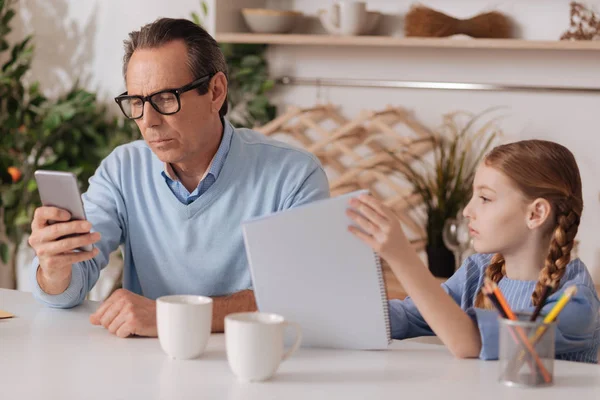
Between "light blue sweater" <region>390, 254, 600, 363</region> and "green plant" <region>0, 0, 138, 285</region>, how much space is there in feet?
6.13

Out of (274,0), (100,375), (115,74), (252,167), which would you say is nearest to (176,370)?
(100,375)

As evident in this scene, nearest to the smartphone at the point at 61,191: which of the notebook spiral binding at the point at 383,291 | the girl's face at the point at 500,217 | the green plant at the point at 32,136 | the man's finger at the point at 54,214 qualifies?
the man's finger at the point at 54,214

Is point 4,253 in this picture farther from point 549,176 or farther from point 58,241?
point 549,176

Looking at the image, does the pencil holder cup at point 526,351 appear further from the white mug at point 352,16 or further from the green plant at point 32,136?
the green plant at point 32,136

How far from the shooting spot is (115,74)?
345 centimetres

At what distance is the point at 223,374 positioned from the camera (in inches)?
52.8

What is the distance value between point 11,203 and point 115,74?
610 millimetres

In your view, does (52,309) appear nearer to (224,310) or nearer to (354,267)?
(224,310)

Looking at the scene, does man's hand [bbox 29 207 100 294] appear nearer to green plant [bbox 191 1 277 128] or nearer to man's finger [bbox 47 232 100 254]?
man's finger [bbox 47 232 100 254]

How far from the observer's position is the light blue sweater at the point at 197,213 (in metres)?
1.92

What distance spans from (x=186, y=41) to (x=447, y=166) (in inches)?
46.0

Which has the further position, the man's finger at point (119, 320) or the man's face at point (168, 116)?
the man's face at point (168, 116)

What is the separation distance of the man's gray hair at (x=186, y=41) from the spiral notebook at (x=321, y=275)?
579 mm

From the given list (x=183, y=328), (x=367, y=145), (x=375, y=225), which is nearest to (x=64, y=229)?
(x=183, y=328)
